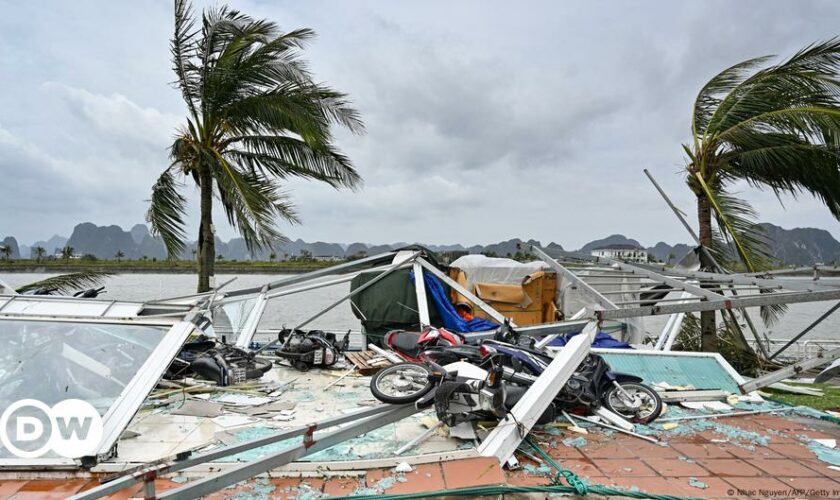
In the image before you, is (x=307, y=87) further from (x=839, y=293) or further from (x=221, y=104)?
(x=839, y=293)

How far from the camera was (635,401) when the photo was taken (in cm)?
516

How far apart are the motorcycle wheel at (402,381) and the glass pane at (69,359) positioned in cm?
228

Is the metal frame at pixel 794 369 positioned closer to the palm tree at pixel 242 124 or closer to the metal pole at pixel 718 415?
the metal pole at pixel 718 415

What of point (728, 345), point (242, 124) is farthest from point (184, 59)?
point (728, 345)

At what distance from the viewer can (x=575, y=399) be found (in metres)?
5.03

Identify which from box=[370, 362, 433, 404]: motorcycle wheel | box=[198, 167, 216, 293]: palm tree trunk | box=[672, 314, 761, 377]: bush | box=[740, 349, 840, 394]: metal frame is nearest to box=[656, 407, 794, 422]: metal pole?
box=[740, 349, 840, 394]: metal frame

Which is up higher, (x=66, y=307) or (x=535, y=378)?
(x=66, y=307)

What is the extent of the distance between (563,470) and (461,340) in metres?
3.11

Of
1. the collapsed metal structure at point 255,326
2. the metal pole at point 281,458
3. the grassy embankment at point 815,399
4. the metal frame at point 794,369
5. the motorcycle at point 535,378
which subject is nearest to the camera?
the metal pole at point 281,458

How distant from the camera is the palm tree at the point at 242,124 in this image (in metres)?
8.80

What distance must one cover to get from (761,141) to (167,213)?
36.2ft

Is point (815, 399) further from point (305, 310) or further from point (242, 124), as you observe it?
point (305, 310)

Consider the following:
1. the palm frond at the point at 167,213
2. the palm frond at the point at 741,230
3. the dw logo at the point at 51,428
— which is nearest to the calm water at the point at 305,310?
the palm frond at the point at 167,213

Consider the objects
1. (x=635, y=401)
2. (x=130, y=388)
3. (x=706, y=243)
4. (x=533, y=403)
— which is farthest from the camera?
(x=706, y=243)
